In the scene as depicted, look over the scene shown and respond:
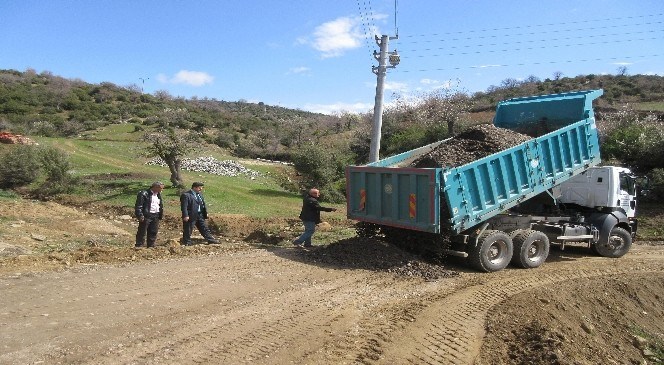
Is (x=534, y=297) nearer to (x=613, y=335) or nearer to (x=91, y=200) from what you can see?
(x=613, y=335)

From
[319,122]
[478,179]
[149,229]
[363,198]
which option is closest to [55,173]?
[149,229]

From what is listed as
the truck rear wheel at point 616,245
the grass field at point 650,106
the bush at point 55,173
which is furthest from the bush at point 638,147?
the bush at point 55,173

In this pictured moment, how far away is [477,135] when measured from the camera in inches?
407

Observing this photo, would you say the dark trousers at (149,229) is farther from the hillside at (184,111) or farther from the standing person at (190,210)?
the hillside at (184,111)

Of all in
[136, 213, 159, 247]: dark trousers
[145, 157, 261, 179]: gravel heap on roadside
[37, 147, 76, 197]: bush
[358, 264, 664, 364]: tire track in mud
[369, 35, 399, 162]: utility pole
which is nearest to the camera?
[358, 264, 664, 364]: tire track in mud

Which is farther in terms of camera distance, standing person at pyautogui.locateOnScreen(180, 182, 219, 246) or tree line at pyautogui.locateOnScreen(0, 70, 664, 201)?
→ tree line at pyautogui.locateOnScreen(0, 70, 664, 201)

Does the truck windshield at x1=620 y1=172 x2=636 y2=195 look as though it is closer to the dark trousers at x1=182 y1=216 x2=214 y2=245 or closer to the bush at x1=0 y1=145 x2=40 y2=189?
the dark trousers at x1=182 y1=216 x2=214 y2=245

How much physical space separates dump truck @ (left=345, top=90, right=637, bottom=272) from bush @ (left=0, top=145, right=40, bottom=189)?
16723 mm

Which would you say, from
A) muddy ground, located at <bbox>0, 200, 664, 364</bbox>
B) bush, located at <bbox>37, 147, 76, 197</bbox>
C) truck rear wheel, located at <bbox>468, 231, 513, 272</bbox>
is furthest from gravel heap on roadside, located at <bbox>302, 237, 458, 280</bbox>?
bush, located at <bbox>37, 147, 76, 197</bbox>

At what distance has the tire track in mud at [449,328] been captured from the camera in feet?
17.2

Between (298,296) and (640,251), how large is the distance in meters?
9.60

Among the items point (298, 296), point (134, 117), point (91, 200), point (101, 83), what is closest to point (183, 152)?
point (91, 200)

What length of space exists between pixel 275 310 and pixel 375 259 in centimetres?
321

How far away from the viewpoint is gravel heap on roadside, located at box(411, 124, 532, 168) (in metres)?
9.66
